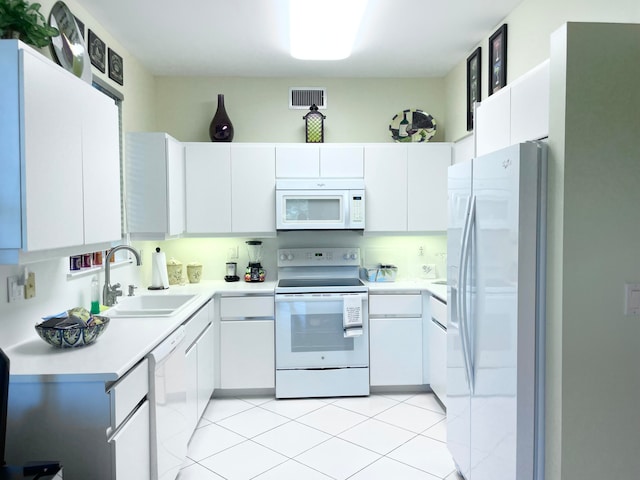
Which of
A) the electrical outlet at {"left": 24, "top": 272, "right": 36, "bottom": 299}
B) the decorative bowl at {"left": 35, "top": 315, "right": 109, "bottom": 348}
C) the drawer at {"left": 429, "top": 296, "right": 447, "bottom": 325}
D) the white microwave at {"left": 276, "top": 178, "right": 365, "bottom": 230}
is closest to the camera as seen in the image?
the decorative bowl at {"left": 35, "top": 315, "right": 109, "bottom": 348}

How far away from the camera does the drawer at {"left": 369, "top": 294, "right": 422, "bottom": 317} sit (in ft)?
12.2

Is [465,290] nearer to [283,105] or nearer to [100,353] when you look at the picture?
[100,353]

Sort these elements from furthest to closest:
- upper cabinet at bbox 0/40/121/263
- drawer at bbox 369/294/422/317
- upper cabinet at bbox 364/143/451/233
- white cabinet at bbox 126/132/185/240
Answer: upper cabinet at bbox 364/143/451/233
drawer at bbox 369/294/422/317
white cabinet at bbox 126/132/185/240
upper cabinet at bbox 0/40/121/263

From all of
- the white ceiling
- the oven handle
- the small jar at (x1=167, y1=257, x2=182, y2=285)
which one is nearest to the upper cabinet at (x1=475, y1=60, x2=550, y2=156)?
the white ceiling

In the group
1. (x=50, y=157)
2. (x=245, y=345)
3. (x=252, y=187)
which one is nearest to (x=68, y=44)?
(x=50, y=157)

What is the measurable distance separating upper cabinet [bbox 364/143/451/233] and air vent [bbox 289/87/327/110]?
2.29 feet

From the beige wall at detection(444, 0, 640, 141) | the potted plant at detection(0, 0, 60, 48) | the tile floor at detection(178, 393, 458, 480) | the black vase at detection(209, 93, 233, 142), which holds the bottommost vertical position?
the tile floor at detection(178, 393, 458, 480)

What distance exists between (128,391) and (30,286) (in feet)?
2.62

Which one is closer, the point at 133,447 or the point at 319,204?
the point at 133,447

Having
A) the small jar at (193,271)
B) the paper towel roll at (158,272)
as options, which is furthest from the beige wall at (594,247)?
the small jar at (193,271)

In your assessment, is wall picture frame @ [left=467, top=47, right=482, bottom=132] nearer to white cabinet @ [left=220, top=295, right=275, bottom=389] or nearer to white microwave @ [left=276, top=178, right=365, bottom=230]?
white microwave @ [left=276, top=178, right=365, bottom=230]

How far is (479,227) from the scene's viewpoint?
2.11 m

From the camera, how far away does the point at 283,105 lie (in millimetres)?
4184

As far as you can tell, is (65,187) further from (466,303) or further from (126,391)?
(466,303)
